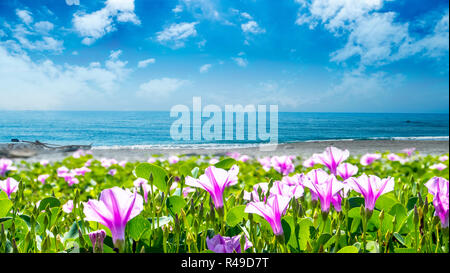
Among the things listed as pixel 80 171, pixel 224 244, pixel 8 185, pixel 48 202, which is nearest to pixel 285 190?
pixel 224 244

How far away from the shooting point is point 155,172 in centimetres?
90

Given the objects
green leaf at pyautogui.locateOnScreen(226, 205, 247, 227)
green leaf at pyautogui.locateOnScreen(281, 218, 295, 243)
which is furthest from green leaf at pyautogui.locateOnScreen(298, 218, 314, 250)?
green leaf at pyautogui.locateOnScreen(226, 205, 247, 227)

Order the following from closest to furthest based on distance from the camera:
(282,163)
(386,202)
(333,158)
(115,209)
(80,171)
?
1. (115,209)
2. (386,202)
3. (333,158)
4. (282,163)
5. (80,171)

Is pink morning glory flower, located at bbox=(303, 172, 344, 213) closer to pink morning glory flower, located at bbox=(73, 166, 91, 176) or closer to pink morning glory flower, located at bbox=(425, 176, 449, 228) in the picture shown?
pink morning glory flower, located at bbox=(425, 176, 449, 228)

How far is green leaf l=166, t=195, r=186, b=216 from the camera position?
2.76 ft

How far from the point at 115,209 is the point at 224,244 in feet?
0.71

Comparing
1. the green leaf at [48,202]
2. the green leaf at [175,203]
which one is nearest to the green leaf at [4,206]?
the green leaf at [48,202]

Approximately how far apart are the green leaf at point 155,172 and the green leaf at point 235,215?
190 millimetres

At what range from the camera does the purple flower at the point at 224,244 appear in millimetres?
701

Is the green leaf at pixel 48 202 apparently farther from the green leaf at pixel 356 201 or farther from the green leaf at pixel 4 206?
the green leaf at pixel 356 201

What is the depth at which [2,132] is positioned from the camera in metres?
1.33

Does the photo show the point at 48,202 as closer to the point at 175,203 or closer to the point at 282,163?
the point at 175,203
